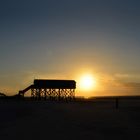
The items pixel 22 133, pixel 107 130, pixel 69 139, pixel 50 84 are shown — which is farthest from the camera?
pixel 50 84

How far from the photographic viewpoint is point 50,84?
84312mm

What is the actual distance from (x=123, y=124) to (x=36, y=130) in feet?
23.2

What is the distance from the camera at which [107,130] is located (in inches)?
938

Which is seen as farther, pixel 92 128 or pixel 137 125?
pixel 137 125

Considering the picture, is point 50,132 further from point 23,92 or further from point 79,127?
point 23,92

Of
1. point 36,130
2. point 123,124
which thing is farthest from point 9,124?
point 123,124

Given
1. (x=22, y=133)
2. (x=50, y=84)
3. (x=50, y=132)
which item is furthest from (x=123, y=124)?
(x=50, y=84)

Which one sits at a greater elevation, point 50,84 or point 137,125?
point 50,84

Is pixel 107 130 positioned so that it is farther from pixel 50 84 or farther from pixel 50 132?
pixel 50 84

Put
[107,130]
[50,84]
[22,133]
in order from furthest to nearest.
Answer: [50,84], [107,130], [22,133]

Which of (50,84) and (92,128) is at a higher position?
(50,84)

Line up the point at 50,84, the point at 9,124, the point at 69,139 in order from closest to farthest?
the point at 69,139
the point at 9,124
the point at 50,84

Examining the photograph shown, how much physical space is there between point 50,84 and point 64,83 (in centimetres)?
334

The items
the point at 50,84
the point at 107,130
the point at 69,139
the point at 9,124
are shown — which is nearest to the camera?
the point at 69,139
